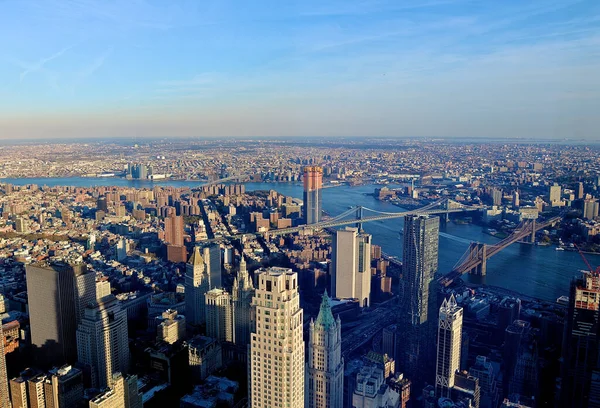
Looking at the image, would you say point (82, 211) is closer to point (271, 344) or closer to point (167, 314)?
point (167, 314)

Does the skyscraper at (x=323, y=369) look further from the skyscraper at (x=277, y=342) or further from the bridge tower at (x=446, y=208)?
the bridge tower at (x=446, y=208)

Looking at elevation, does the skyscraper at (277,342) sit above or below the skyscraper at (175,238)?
above

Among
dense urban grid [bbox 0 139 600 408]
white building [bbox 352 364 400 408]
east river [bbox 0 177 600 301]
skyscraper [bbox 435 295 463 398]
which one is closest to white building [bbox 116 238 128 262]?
dense urban grid [bbox 0 139 600 408]

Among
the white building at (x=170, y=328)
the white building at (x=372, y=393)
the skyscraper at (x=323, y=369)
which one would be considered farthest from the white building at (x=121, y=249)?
the white building at (x=372, y=393)

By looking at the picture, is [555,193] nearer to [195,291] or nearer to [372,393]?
[372,393]

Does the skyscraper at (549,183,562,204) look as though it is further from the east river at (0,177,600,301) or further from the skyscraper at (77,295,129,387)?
the skyscraper at (77,295,129,387)

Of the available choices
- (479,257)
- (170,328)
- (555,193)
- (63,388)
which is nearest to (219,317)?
(170,328)
